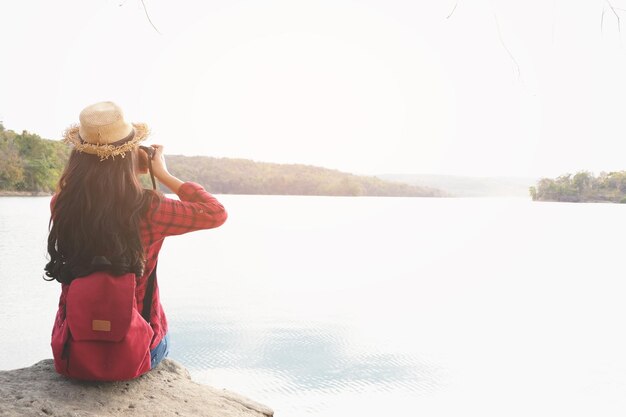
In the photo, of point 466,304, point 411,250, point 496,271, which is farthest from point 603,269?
point 466,304

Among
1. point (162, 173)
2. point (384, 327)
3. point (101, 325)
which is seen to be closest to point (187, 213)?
point (162, 173)

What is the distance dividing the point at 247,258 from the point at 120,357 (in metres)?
9.98

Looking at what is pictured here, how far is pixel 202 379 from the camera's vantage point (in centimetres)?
462

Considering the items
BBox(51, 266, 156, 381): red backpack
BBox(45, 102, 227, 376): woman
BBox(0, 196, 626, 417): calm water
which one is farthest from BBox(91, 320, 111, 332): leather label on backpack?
BBox(0, 196, 626, 417): calm water

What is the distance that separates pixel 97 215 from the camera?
6.23ft

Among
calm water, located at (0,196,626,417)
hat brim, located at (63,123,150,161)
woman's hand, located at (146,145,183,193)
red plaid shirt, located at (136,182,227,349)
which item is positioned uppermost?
hat brim, located at (63,123,150,161)

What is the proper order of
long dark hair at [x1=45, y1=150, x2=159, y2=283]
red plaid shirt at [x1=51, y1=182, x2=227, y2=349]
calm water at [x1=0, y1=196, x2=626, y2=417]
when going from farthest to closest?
calm water at [x1=0, y1=196, x2=626, y2=417]
red plaid shirt at [x1=51, y1=182, x2=227, y2=349]
long dark hair at [x1=45, y1=150, x2=159, y2=283]

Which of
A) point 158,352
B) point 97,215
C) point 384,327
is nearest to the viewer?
point 97,215

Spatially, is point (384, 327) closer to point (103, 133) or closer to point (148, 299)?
point (148, 299)

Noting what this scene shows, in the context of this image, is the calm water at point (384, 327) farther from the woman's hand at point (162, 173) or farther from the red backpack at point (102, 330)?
the woman's hand at point (162, 173)

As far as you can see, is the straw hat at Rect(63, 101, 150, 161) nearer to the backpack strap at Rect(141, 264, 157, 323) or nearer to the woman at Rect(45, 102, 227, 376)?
the woman at Rect(45, 102, 227, 376)

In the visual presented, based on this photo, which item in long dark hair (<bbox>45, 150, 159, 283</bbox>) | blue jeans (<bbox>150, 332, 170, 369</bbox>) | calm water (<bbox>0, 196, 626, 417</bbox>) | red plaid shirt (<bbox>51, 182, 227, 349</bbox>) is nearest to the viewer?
long dark hair (<bbox>45, 150, 159, 283</bbox>)

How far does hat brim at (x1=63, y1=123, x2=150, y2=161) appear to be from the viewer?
1.92m

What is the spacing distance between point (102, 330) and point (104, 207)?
0.39m
